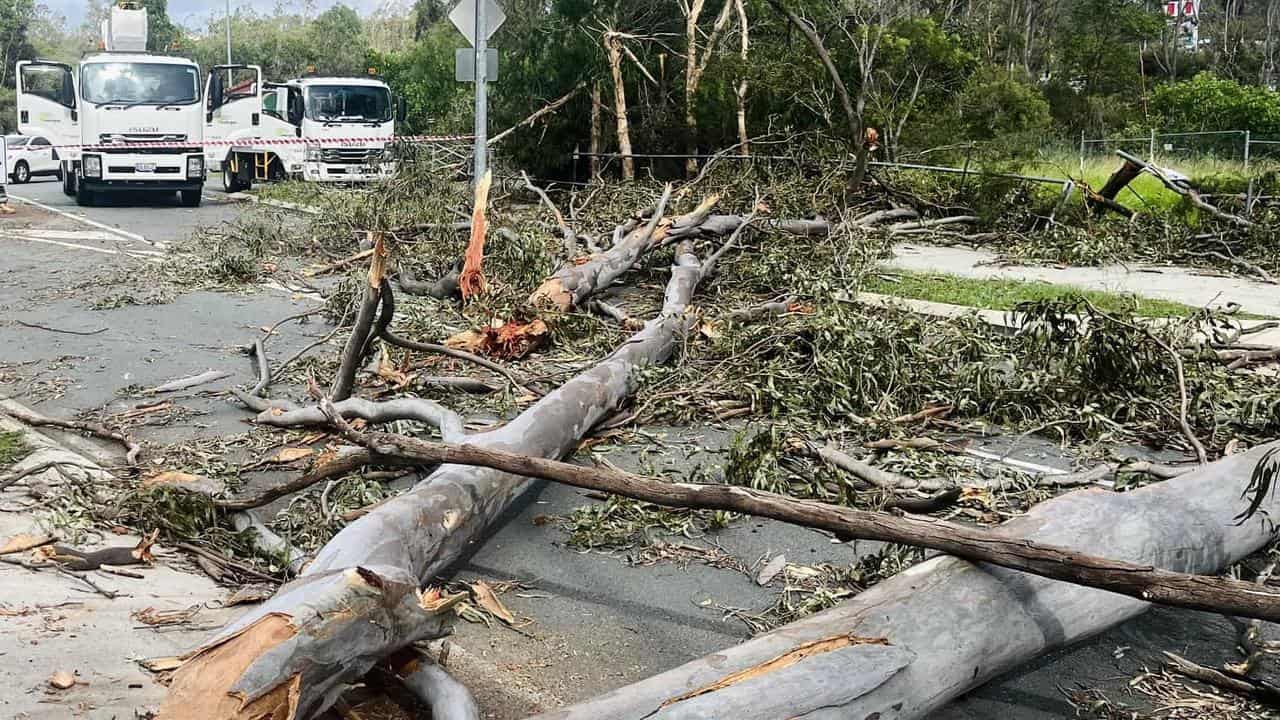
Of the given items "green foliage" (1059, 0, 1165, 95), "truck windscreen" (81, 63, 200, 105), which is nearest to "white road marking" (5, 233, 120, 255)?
"truck windscreen" (81, 63, 200, 105)

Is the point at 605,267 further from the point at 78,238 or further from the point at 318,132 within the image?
the point at 318,132

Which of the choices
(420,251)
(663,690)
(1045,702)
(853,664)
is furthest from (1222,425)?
(420,251)

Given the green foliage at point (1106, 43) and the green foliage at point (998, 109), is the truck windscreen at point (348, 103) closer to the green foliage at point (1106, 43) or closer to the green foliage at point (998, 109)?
the green foliage at point (998, 109)

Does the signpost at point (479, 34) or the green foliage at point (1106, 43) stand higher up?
the green foliage at point (1106, 43)

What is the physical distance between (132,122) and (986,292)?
1731 cm

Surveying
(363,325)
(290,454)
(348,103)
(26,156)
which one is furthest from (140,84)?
(363,325)

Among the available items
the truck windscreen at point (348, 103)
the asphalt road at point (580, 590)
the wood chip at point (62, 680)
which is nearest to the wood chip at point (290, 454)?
the asphalt road at point (580, 590)

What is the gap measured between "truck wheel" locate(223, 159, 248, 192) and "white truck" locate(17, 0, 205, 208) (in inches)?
142

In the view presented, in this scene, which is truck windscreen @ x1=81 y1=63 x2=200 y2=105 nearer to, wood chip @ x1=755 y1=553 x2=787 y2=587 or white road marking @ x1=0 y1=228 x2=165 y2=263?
white road marking @ x1=0 y1=228 x2=165 y2=263

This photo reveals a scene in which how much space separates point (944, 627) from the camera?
139 inches

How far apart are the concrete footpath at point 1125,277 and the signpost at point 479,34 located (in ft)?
17.2

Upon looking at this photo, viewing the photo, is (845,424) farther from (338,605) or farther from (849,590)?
(338,605)

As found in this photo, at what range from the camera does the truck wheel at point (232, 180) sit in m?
26.8

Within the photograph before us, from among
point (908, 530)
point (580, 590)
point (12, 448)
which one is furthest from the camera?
point (12, 448)
